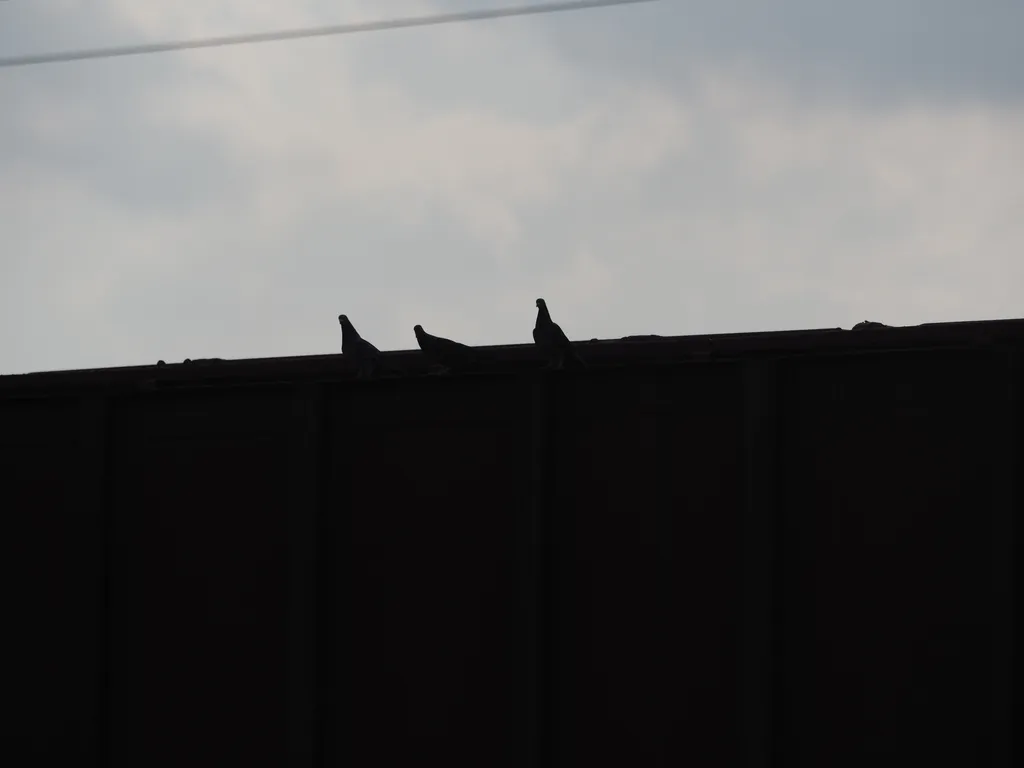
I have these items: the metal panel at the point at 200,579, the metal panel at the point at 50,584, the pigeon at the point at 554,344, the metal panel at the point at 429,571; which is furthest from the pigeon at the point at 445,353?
the metal panel at the point at 50,584

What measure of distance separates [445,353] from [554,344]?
528 mm

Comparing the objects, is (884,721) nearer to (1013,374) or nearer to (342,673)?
(1013,374)

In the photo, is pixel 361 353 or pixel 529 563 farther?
pixel 361 353

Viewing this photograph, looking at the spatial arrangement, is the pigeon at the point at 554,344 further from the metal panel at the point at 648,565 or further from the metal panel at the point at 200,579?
the metal panel at the point at 200,579

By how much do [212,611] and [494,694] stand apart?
1.58 metres

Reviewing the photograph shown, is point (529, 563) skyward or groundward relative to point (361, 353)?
groundward

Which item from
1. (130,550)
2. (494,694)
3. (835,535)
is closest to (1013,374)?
(835,535)

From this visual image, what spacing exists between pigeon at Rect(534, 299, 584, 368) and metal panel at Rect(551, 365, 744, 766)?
11cm

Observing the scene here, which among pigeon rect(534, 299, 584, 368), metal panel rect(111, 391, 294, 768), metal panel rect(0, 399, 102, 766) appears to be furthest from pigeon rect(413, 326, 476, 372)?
metal panel rect(0, 399, 102, 766)

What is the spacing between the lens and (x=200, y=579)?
19.2 ft

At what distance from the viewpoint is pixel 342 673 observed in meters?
Result: 5.50

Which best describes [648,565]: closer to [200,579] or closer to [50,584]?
[200,579]

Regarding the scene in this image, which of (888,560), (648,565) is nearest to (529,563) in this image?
(648,565)

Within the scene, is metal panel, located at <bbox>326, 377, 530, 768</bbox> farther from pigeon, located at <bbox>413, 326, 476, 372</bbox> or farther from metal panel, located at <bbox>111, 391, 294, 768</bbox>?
metal panel, located at <bbox>111, 391, 294, 768</bbox>
